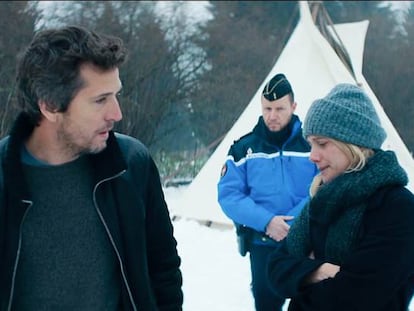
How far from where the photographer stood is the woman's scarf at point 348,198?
189 centimetres

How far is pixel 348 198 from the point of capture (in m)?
1.90

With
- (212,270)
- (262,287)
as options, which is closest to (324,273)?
(262,287)

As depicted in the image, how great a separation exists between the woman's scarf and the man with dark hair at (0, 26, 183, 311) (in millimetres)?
598

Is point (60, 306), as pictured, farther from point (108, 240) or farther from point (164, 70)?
point (164, 70)

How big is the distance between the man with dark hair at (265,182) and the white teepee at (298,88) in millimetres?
4363

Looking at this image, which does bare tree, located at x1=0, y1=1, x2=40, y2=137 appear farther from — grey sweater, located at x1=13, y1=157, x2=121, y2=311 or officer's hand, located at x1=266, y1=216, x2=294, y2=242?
grey sweater, located at x1=13, y1=157, x2=121, y2=311

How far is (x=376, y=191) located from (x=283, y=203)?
1288mm

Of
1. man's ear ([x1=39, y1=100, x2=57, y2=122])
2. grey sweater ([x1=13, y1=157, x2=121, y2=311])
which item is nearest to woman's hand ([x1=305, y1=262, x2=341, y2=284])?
grey sweater ([x1=13, y1=157, x2=121, y2=311])

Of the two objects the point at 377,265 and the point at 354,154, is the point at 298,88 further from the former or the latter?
the point at 377,265

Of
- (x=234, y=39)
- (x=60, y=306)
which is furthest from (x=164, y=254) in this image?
(x=234, y=39)

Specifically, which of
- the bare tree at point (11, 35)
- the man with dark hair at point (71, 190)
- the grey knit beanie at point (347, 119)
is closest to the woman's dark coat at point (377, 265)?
the grey knit beanie at point (347, 119)

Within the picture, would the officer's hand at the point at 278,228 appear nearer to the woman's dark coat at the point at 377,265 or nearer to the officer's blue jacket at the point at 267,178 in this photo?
the officer's blue jacket at the point at 267,178

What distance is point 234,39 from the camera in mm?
23625

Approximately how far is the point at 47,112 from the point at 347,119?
3.20 ft
